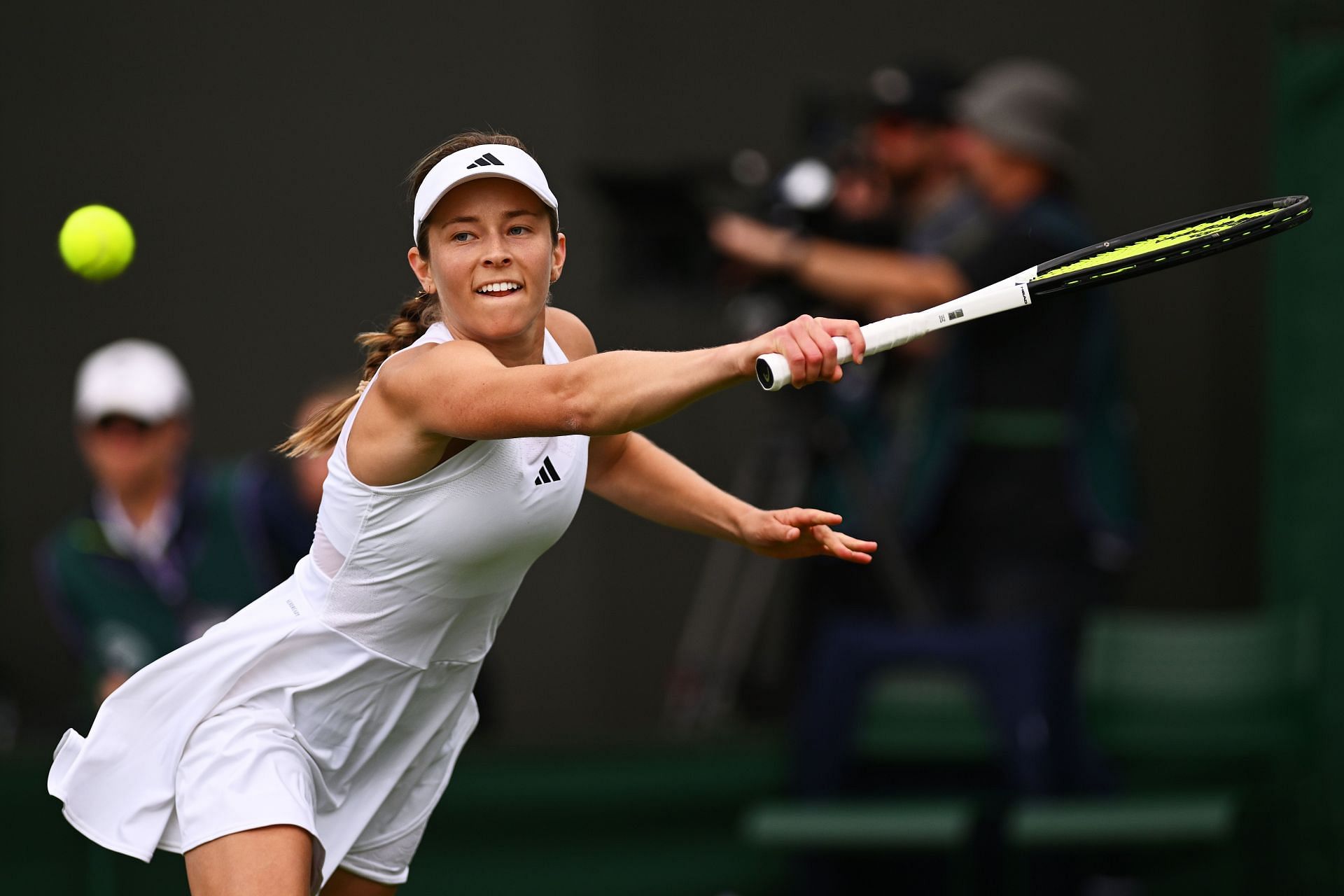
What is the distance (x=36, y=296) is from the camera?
276 inches

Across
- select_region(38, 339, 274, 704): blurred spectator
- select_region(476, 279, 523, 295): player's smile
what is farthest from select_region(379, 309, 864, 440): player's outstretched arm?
select_region(38, 339, 274, 704): blurred spectator

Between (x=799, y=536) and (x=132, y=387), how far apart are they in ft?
10.5

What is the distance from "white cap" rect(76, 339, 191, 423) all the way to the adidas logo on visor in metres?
2.96

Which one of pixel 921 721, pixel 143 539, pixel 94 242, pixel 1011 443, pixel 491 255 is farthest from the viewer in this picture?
pixel 143 539

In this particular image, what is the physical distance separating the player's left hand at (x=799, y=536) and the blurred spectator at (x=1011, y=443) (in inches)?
78.9

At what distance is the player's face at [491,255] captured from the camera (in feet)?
10.0

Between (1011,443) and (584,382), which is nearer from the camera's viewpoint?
(584,382)

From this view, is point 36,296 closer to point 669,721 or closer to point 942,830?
point 669,721

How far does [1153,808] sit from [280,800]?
2.86m

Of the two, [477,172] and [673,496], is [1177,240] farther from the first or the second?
[477,172]

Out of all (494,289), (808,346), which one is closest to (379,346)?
(494,289)

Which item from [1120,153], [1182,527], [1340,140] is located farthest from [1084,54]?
[1182,527]

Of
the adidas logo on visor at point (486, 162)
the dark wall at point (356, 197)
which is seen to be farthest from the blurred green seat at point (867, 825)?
the adidas logo on visor at point (486, 162)

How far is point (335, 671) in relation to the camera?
327cm
